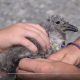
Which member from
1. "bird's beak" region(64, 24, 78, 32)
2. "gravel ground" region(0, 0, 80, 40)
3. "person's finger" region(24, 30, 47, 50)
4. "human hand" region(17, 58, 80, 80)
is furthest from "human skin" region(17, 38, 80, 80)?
"gravel ground" region(0, 0, 80, 40)

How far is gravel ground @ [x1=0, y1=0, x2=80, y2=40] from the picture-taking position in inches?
83.4

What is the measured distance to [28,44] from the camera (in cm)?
91

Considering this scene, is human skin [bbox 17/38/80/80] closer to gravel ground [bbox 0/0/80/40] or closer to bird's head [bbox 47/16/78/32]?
bird's head [bbox 47/16/78/32]

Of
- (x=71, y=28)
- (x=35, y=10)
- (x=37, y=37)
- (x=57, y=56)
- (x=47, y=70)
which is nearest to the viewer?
(x=47, y=70)

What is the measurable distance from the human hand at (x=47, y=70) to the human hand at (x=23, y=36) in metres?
0.24

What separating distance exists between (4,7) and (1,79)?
186 centimetres

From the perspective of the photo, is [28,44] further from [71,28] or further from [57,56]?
[71,28]

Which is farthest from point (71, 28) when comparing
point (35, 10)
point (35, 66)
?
point (35, 66)

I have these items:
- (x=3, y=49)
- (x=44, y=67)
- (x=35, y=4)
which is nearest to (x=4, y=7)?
(x=35, y=4)

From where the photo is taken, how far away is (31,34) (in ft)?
3.11

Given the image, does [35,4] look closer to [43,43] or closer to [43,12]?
[43,12]

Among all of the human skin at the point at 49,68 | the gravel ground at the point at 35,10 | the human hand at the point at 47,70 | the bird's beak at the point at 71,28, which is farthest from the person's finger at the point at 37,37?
the gravel ground at the point at 35,10

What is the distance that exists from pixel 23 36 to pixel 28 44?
4 centimetres

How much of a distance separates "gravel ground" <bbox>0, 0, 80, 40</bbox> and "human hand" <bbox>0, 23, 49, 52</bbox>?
3.32 ft
